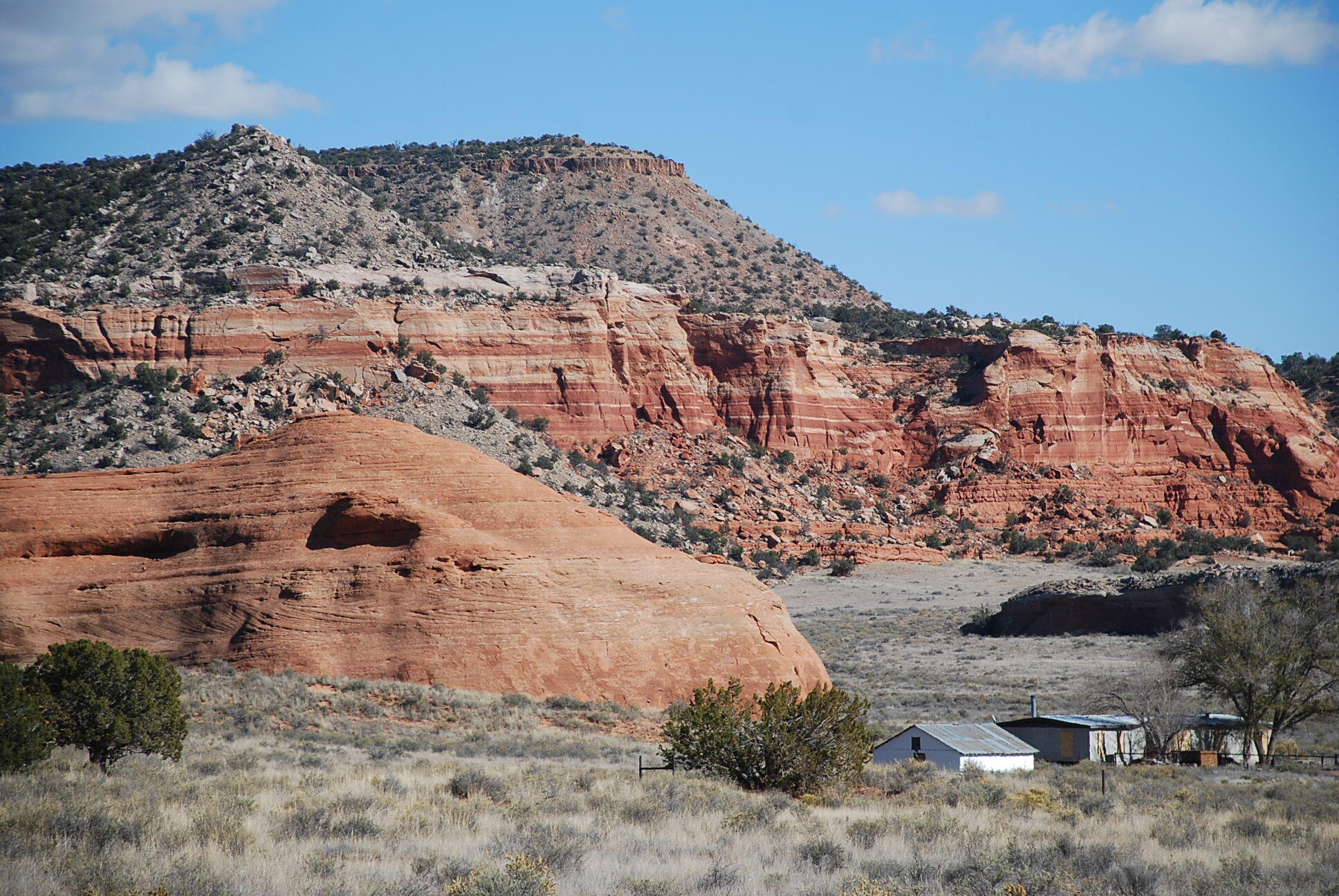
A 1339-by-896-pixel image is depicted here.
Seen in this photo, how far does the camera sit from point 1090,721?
31.5 meters

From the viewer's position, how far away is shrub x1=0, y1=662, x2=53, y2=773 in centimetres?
1555

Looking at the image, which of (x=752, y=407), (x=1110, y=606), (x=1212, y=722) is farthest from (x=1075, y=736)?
(x=752, y=407)

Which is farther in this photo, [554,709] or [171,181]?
[171,181]

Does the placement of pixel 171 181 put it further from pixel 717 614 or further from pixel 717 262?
pixel 717 614

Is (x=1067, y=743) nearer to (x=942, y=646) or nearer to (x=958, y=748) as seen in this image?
(x=958, y=748)

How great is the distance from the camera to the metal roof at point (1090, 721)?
101ft

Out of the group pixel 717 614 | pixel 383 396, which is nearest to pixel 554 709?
pixel 717 614

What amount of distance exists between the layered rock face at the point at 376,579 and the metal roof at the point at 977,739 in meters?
3.38

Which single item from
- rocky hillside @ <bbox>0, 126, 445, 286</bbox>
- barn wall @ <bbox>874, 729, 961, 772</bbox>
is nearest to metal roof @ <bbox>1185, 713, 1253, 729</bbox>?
barn wall @ <bbox>874, 729, 961, 772</bbox>

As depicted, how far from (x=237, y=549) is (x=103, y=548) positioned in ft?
12.4

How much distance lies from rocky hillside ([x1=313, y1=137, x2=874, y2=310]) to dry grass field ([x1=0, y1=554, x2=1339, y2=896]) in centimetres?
6629

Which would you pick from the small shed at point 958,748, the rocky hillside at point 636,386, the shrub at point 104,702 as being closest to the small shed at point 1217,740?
the small shed at point 958,748

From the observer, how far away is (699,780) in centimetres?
1912

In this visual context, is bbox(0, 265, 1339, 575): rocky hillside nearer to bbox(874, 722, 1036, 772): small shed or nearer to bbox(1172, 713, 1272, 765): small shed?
bbox(1172, 713, 1272, 765): small shed
